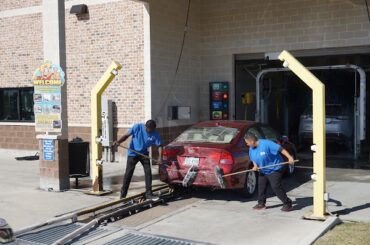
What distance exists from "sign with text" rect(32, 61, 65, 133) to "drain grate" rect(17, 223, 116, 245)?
356 centimetres

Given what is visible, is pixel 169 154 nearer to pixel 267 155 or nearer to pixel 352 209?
pixel 267 155

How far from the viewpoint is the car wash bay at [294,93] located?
17.5m

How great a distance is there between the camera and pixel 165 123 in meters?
15.2

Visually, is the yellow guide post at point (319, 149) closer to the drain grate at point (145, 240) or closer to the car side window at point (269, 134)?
the drain grate at point (145, 240)

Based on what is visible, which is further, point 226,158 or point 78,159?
point 78,159

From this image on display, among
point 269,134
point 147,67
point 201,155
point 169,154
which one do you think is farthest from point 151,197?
point 147,67

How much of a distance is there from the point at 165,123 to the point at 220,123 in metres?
4.85

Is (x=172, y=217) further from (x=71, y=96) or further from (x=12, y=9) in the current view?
(x=12, y=9)

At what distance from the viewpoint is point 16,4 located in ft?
58.3

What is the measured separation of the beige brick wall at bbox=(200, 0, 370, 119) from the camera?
591 inches

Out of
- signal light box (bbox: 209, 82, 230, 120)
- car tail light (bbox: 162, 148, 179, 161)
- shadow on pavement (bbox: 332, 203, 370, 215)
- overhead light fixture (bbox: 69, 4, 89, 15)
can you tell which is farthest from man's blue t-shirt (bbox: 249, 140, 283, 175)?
overhead light fixture (bbox: 69, 4, 89, 15)

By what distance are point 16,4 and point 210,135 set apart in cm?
1091

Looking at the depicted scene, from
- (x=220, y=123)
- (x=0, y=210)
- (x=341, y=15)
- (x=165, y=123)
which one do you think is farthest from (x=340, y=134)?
(x=0, y=210)

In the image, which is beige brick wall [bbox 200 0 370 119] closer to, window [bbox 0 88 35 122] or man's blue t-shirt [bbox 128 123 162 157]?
window [bbox 0 88 35 122]
